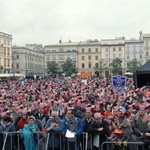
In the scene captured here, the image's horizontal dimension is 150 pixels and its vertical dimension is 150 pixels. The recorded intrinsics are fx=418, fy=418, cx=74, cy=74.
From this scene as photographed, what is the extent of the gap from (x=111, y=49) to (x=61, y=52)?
17.8 meters

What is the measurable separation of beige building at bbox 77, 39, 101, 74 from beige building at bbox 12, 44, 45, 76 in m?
15.8

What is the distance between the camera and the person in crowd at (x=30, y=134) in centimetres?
1042

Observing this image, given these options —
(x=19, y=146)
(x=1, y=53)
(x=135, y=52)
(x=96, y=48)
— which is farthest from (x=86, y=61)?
(x=19, y=146)

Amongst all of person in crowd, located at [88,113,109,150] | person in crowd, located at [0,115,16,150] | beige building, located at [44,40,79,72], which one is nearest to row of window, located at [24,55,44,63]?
beige building, located at [44,40,79,72]

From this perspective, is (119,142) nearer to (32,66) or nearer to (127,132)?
(127,132)

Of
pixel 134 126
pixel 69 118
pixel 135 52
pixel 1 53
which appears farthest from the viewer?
pixel 135 52

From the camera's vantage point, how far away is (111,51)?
129750 millimetres

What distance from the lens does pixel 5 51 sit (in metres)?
116

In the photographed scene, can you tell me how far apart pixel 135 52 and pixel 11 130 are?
391 feet

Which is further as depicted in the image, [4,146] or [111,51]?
[111,51]

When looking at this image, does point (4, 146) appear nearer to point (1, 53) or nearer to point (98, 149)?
point (98, 149)

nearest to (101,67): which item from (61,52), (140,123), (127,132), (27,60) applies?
(61,52)

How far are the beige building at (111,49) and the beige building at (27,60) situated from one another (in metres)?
23.4

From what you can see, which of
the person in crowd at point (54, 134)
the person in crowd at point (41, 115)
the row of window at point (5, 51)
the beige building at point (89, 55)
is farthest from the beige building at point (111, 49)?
the person in crowd at point (54, 134)
